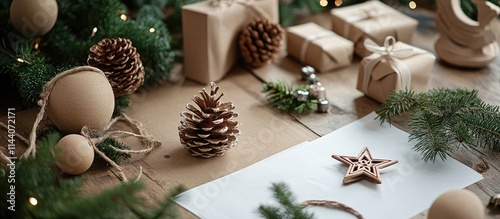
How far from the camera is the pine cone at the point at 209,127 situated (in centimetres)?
109

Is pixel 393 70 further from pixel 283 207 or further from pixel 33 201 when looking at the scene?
pixel 33 201

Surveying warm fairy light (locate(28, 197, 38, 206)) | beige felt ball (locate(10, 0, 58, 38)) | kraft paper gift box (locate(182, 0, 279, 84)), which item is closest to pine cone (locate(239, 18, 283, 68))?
kraft paper gift box (locate(182, 0, 279, 84))

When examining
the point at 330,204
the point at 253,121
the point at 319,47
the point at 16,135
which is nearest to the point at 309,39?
the point at 319,47

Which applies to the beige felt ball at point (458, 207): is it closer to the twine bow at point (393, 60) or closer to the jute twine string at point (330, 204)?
the jute twine string at point (330, 204)

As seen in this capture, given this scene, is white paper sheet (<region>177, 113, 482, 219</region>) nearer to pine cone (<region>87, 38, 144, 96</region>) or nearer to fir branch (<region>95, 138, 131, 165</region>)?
fir branch (<region>95, 138, 131, 165</region>)

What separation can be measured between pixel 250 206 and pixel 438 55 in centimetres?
66

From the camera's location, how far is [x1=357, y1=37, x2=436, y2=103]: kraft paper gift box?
1.26 metres

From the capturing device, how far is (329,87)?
4.50ft

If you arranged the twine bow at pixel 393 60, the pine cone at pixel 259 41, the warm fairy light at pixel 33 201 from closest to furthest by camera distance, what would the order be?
1. the warm fairy light at pixel 33 201
2. the twine bow at pixel 393 60
3. the pine cone at pixel 259 41

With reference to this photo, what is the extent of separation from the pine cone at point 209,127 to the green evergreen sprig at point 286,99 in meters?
0.18

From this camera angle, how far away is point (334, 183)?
3.51 ft

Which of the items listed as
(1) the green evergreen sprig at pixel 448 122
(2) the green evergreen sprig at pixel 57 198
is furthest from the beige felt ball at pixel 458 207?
(2) the green evergreen sprig at pixel 57 198

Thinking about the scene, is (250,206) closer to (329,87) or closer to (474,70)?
(329,87)

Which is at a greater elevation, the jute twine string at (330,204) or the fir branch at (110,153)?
the fir branch at (110,153)
